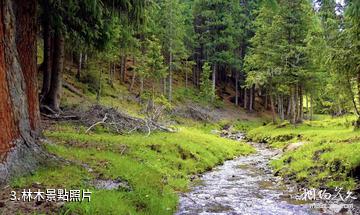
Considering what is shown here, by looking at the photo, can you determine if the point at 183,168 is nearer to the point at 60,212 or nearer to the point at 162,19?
the point at 60,212

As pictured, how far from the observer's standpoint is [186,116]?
42938mm

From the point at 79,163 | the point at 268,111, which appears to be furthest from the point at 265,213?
the point at 268,111

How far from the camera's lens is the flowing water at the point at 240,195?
10.9 meters

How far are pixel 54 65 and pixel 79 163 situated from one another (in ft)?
36.1

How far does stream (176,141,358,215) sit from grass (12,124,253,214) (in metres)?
0.60

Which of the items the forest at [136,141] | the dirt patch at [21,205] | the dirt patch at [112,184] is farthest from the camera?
the dirt patch at [112,184]

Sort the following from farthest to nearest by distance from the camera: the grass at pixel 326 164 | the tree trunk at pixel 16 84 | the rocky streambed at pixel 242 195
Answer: the grass at pixel 326 164
the rocky streambed at pixel 242 195
the tree trunk at pixel 16 84

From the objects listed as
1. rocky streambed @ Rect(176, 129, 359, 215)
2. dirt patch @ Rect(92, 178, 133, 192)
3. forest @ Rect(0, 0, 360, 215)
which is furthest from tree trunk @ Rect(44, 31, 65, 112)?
dirt patch @ Rect(92, 178, 133, 192)

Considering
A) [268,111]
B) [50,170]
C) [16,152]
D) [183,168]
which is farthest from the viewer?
[268,111]

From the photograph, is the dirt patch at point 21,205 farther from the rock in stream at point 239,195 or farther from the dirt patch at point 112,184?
the rock in stream at point 239,195

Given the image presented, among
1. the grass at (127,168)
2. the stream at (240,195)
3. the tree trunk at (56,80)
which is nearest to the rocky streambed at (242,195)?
the stream at (240,195)

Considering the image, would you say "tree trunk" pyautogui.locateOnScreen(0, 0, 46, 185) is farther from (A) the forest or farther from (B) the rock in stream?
(B) the rock in stream

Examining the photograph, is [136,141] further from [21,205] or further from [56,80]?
[21,205]

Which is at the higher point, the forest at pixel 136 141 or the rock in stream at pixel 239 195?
the forest at pixel 136 141
